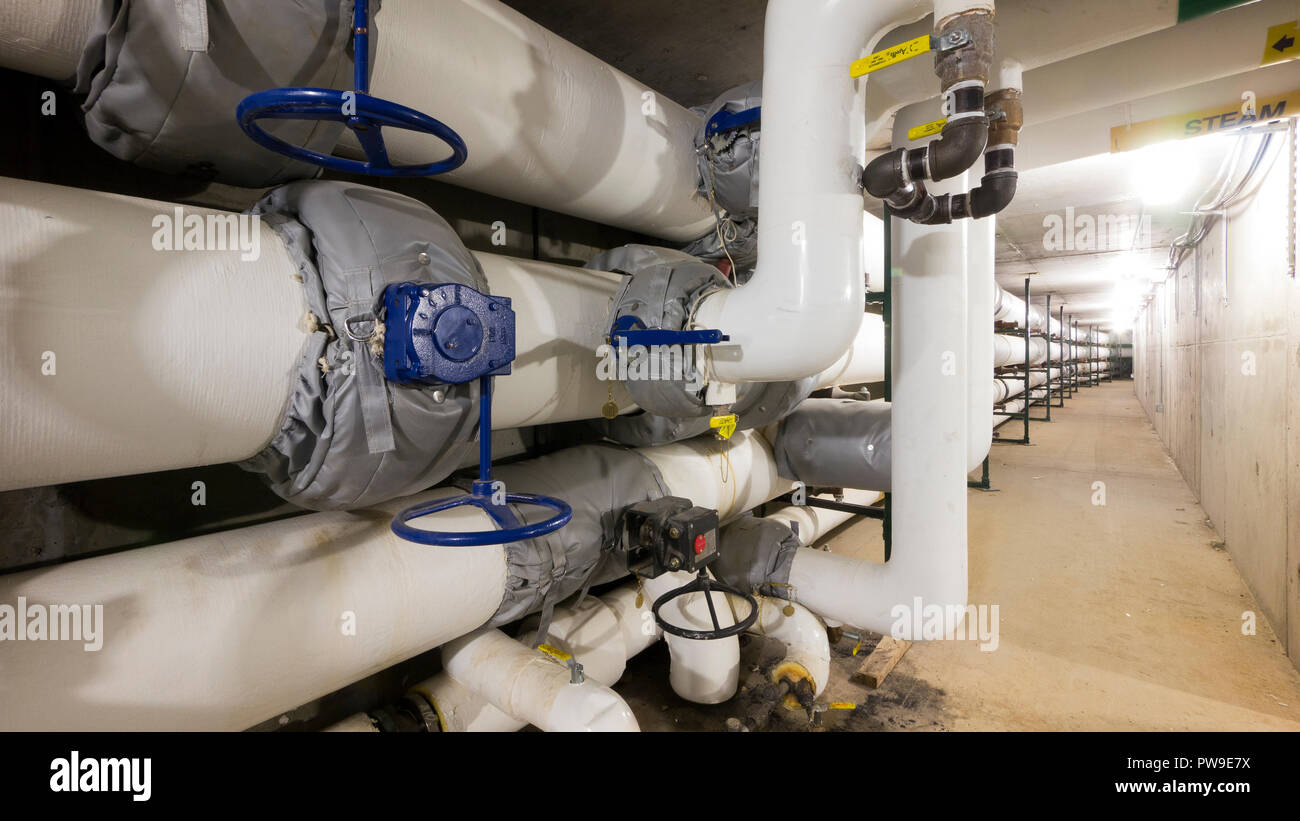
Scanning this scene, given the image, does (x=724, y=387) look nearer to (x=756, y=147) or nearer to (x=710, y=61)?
(x=756, y=147)

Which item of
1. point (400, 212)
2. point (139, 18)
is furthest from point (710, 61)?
point (139, 18)

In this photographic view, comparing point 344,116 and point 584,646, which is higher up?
point 344,116

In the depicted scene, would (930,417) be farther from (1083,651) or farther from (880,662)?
(1083,651)

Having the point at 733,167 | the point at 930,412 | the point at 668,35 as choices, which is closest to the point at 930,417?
the point at 930,412

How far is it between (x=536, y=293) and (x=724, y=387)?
40cm

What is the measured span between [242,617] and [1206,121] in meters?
2.60

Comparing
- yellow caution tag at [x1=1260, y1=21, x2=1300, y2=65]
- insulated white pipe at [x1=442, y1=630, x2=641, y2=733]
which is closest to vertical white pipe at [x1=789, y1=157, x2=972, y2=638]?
yellow caution tag at [x1=1260, y1=21, x2=1300, y2=65]

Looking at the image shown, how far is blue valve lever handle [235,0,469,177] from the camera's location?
0.54 metres

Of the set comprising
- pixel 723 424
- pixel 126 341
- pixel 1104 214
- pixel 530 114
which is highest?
pixel 1104 214

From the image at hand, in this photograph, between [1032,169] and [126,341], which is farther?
[1032,169]

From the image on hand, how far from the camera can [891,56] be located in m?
0.87

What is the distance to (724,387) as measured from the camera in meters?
1.11

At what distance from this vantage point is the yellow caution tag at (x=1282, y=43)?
127 cm

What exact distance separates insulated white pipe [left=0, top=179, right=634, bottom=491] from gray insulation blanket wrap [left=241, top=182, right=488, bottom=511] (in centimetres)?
3
